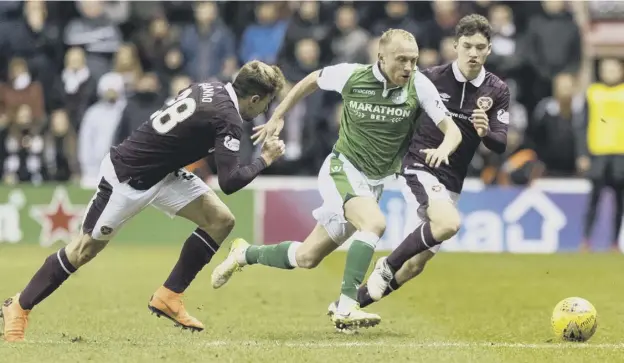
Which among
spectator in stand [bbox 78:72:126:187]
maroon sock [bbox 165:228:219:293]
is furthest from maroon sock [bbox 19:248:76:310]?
spectator in stand [bbox 78:72:126:187]

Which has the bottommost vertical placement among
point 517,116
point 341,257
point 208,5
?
point 341,257

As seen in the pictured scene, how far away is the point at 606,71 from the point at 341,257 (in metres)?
4.39

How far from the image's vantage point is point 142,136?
924 centimetres

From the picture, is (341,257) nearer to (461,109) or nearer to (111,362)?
(461,109)

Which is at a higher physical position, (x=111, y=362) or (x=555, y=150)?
(x=111, y=362)

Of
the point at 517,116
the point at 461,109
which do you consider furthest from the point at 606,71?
the point at 461,109

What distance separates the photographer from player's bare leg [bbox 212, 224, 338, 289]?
9.95m

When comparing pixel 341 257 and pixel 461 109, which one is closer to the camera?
pixel 461 109

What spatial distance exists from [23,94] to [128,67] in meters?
1.65

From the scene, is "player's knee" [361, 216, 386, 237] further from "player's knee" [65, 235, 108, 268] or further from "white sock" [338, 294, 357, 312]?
"player's knee" [65, 235, 108, 268]

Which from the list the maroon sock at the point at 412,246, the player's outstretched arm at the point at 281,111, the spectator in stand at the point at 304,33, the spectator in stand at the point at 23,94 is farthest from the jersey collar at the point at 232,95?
the spectator in stand at the point at 23,94

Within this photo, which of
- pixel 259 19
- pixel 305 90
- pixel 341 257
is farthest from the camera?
pixel 259 19

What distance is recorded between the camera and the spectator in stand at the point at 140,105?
729 inches

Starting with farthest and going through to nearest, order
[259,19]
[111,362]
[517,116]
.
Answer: [259,19] → [517,116] → [111,362]
